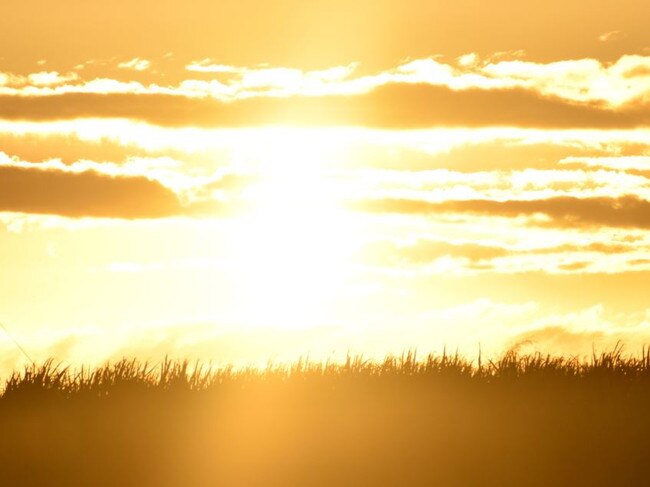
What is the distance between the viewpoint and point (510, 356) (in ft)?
89.3

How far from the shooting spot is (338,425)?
79.4 ft

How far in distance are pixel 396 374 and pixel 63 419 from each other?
6576mm

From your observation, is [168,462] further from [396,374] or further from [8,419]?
[396,374]

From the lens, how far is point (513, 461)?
74.9 ft

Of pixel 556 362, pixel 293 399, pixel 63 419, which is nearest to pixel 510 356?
pixel 556 362

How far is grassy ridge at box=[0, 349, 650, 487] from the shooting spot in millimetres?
22469

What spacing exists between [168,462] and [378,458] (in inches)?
134

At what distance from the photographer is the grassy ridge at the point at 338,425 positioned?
2247cm

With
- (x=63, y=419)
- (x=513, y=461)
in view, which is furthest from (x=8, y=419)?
(x=513, y=461)

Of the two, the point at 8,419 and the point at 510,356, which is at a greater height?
the point at 510,356

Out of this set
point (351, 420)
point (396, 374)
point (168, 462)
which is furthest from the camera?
point (396, 374)

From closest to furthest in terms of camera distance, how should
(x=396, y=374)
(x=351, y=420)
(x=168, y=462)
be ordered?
(x=168, y=462)
(x=351, y=420)
(x=396, y=374)

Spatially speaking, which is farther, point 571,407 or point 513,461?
point 571,407

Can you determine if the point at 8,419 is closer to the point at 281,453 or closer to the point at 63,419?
the point at 63,419
